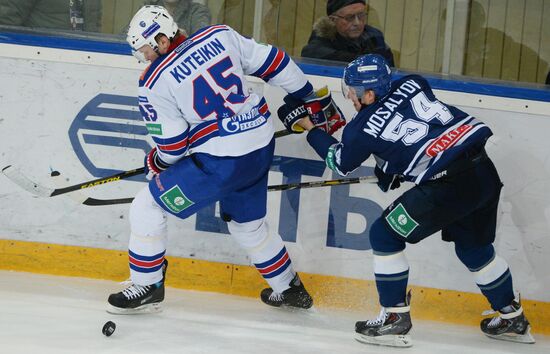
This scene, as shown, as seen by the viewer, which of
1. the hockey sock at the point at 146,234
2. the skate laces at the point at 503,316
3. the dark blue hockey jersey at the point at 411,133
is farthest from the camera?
the skate laces at the point at 503,316

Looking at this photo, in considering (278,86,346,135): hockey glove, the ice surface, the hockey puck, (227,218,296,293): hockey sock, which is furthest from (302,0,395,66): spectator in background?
the hockey puck

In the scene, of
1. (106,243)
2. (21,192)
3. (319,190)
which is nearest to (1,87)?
(21,192)

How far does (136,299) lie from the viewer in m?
3.84

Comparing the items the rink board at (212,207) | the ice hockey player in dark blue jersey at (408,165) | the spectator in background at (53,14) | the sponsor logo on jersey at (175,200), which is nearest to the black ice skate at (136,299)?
the sponsor logo on jersey at (175,200)

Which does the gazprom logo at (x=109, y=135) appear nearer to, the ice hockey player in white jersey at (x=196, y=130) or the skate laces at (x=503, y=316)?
the ice hockey player in white jersey at (x=196, y=130)

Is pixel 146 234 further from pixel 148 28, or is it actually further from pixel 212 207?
pixel 148 28

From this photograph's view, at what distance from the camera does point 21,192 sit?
436cm

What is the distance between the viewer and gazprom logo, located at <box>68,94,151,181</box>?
14.2ft

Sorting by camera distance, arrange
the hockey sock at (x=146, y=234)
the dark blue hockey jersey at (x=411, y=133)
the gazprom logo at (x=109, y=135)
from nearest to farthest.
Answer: the dark blue hockey jersey at (x=411, y=133)
the hockey sock at (x=146, y=234)
the gazprom logo at (x=109, y=135)

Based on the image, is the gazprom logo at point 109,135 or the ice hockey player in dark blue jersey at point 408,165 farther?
the gazprom logo at point 109,135

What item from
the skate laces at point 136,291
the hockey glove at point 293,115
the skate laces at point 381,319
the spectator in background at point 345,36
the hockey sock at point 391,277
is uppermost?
the spectator in background at point 345,36

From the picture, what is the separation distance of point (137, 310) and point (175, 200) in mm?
487

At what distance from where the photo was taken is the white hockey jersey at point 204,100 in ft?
11.8

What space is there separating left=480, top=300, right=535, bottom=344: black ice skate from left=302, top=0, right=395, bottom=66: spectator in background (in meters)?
1.19
